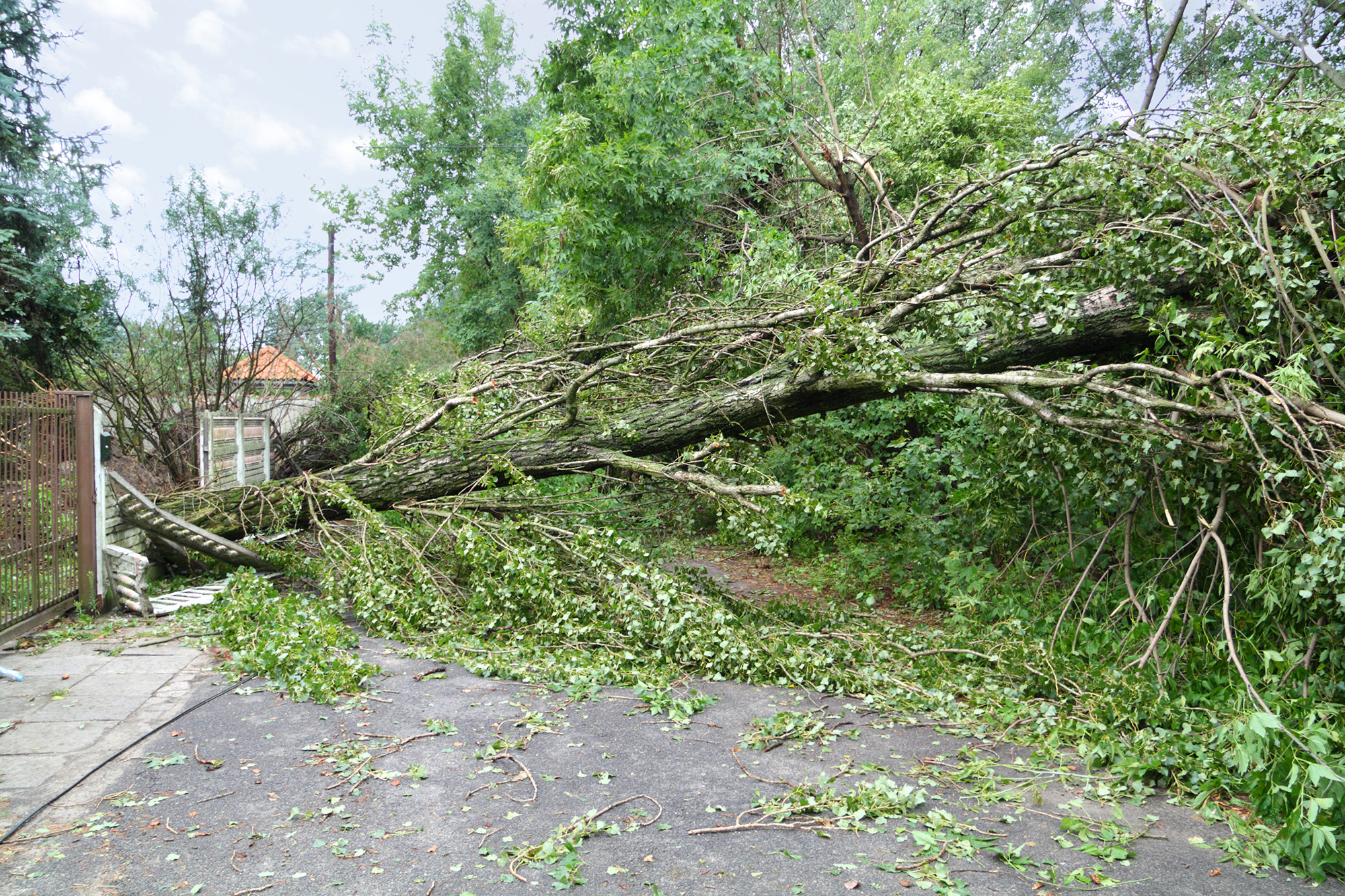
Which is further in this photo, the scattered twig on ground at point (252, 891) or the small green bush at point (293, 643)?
the small green bush at point (293, 643)

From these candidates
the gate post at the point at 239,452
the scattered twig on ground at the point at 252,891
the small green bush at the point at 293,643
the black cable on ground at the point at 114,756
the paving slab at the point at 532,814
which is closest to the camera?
the scattered twig on ground at the point at 252,891

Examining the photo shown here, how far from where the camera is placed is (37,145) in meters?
10.9

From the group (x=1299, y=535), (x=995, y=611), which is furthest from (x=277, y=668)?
(x=1299, y=535)

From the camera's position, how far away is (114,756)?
11.5ft

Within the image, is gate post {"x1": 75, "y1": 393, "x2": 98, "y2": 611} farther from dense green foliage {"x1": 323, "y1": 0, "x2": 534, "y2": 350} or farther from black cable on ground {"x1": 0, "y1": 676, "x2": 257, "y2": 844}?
dense green foliage {"x1": 323, "y1": 0, "x2": 534, "y2": 350}

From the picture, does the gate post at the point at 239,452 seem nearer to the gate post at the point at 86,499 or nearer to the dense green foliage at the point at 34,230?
the gate post at the point at 86,499

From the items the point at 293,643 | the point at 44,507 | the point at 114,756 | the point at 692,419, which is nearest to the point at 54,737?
the point at 114,756

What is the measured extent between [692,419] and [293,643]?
3.09 metres

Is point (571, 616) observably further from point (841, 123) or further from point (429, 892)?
point (841, 123)

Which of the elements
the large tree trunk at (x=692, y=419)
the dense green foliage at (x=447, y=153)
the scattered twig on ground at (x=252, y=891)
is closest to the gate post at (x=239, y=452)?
the large tree trunk at (x=692, y=419)

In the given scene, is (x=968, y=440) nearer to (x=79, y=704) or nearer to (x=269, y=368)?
(x=79, y=704)

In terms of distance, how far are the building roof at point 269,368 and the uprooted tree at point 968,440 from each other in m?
4.62

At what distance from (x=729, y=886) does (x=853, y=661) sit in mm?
2504

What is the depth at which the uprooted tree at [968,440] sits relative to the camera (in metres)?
3.75
